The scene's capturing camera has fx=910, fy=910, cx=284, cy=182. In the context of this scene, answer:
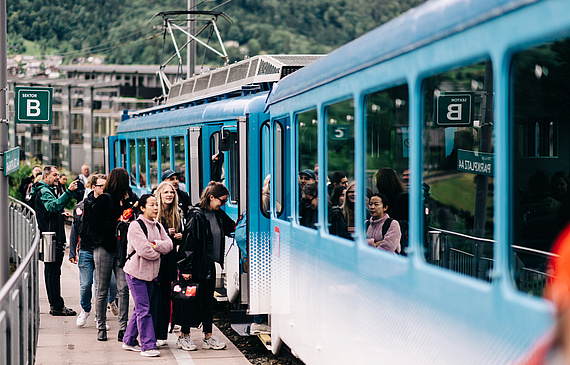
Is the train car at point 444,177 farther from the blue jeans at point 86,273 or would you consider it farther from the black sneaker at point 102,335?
Result: the blue jeans at point 86,273

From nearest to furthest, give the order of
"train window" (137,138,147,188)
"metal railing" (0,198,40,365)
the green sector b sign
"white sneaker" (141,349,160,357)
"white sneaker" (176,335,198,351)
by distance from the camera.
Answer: "metal railing" (0,198,40,365) < "white sneaker" (141,349,160,357) < "white sneaker" (176,335,198,351) < the green sector b sign < "train window" (137,138,147,188)

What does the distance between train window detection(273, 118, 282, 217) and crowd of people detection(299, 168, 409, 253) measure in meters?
1.49

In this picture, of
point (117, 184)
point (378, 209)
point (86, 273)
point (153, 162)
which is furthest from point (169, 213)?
point (153, 162)

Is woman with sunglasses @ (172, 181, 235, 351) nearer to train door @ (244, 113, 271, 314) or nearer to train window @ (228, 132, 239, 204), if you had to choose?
train door @ (244, 113, 271, 314)

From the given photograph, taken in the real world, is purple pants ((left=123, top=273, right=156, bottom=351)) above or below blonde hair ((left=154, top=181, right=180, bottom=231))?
below

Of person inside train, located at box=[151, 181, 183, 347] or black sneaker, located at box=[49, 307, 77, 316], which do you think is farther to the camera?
black sneaker, located at box=[49, 307, 77, 316]

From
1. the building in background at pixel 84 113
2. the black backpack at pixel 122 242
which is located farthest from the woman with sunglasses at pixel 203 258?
the building in background at pixel 84 113

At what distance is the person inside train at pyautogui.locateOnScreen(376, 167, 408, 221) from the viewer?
4492 mm

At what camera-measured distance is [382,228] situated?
4.86 m

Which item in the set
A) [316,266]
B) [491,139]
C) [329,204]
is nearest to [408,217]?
[491,139]

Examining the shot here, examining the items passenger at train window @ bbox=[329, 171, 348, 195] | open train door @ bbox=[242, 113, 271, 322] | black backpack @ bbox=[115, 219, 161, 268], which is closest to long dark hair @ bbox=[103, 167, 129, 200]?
black backpack @ bbox=[115, 219, 161, 268]

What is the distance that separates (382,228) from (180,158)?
9.67 metres

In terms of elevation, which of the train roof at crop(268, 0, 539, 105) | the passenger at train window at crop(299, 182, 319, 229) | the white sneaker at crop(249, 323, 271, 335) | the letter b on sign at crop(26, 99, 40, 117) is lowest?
the white sneaker at crop(249, 323, 271, 335)

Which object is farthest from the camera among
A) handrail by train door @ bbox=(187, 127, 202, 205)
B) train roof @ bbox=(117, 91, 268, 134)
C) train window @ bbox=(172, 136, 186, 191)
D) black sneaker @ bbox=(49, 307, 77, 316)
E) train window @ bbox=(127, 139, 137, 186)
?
train window @ bbox=(127, 139, 137, 186)
